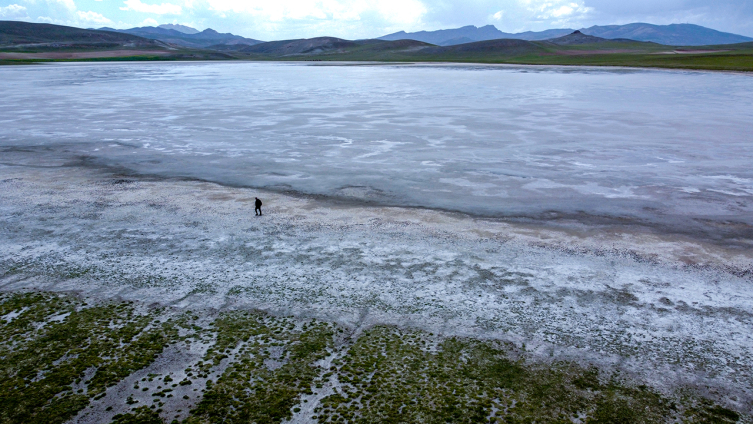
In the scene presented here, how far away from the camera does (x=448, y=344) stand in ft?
32.6

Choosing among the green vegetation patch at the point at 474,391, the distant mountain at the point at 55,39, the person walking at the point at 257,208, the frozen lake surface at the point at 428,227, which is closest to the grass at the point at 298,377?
the green vegetation patch at the point at 474,391

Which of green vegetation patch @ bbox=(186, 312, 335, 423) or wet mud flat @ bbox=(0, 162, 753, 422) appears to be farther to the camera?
wet mud flat @ bbox=(0, 162, 753, 422)

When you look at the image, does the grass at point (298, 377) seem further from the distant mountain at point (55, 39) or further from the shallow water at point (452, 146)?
the distant mountain at point (55, 39)

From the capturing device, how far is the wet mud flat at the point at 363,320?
8.45 metres

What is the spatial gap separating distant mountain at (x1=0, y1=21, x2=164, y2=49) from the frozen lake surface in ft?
542

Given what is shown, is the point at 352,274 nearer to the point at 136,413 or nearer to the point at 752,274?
the point at 136,413

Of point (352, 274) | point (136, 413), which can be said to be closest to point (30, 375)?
point (136, 413)

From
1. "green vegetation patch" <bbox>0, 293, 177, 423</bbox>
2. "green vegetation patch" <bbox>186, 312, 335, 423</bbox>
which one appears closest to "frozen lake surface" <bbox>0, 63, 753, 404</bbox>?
"green vegetation patch" <bbox>186, 312, 335, 423</bbox>

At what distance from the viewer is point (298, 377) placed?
8.98 m

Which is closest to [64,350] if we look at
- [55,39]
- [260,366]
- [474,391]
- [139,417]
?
[139,417]

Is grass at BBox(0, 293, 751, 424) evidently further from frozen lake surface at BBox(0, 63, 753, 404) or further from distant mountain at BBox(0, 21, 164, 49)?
distant mountain at BBox(0, 21, 164, 49)

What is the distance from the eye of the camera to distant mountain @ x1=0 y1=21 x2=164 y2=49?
170000mm

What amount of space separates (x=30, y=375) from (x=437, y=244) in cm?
926

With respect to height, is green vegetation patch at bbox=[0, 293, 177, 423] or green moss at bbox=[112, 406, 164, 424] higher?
green vegetation patch at bbox=[0, 293, 177, 423]
